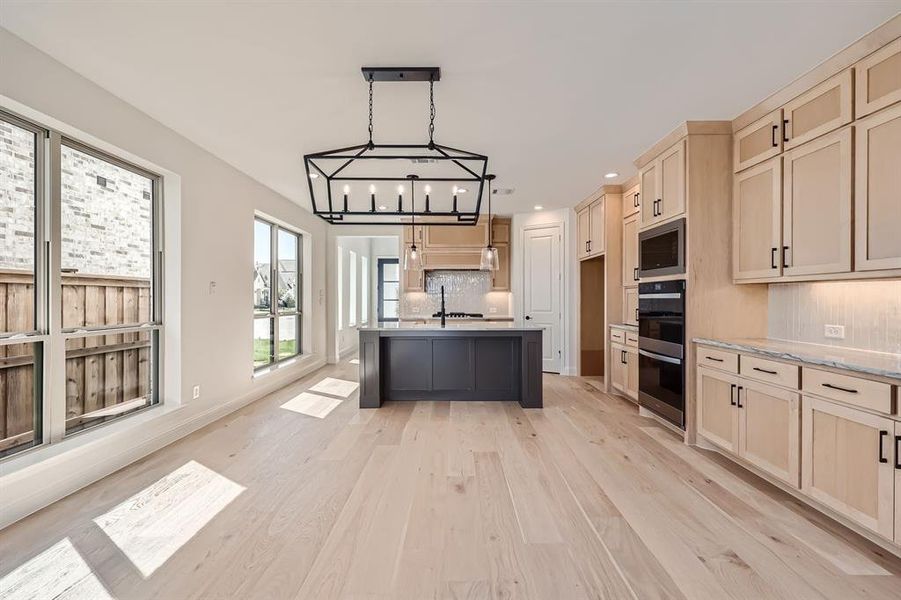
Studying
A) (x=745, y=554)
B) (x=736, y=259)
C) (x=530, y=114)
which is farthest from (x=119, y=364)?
(x=736, y=259)

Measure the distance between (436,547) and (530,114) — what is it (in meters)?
2.94

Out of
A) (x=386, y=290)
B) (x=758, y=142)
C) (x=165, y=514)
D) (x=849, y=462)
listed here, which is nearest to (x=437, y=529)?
(x=165, y=514)

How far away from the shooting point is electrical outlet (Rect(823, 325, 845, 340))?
8.55ft

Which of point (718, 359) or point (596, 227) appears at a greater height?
point (596, 227)

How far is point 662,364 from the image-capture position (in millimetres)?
3627

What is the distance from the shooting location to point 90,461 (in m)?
2.58

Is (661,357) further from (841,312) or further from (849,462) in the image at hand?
(849,462)

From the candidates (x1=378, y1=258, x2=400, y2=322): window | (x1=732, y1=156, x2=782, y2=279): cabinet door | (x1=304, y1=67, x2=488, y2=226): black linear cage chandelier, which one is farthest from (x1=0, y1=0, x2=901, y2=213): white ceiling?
(x1=378, y1=258, x2=400, y2=322): window

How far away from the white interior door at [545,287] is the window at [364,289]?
4525 mm

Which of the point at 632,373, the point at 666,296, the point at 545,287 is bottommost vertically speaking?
the point at 632,373

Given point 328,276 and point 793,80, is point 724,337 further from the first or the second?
point 328,276

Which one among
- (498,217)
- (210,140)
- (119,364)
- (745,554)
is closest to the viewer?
(745,554)

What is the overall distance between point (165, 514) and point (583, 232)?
18.1 ft

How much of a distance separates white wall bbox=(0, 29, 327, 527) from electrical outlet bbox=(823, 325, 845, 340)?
5.02 m
